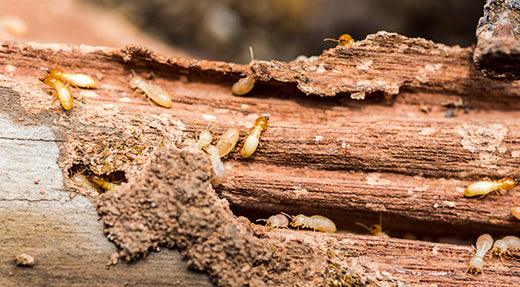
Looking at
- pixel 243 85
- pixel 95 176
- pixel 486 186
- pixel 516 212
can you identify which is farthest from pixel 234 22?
pixel 516 212

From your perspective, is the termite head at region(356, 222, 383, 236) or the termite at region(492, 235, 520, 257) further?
the termite head at region(356, 222, 383, 236)

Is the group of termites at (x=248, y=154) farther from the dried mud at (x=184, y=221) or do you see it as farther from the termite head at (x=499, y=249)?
the dried mud at (x=184, y=221)

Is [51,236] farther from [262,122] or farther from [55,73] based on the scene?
[262,122]

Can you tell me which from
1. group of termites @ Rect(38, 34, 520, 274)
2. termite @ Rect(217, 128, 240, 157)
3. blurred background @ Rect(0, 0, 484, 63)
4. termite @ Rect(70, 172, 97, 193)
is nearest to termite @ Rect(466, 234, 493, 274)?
group of termites @ Rect(38, 34, 520, 274)

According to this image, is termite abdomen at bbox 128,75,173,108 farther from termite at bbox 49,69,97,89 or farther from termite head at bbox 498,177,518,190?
termite head at bbox 498,177,518,190

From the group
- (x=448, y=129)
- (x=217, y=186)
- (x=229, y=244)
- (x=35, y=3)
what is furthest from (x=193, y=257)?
(x=35, y=3)

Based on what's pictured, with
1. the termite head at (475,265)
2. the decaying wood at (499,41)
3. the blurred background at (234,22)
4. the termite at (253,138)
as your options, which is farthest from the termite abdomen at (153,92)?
the blurred background at (234,22)

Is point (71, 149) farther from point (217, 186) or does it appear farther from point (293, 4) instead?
point (293, 4)
